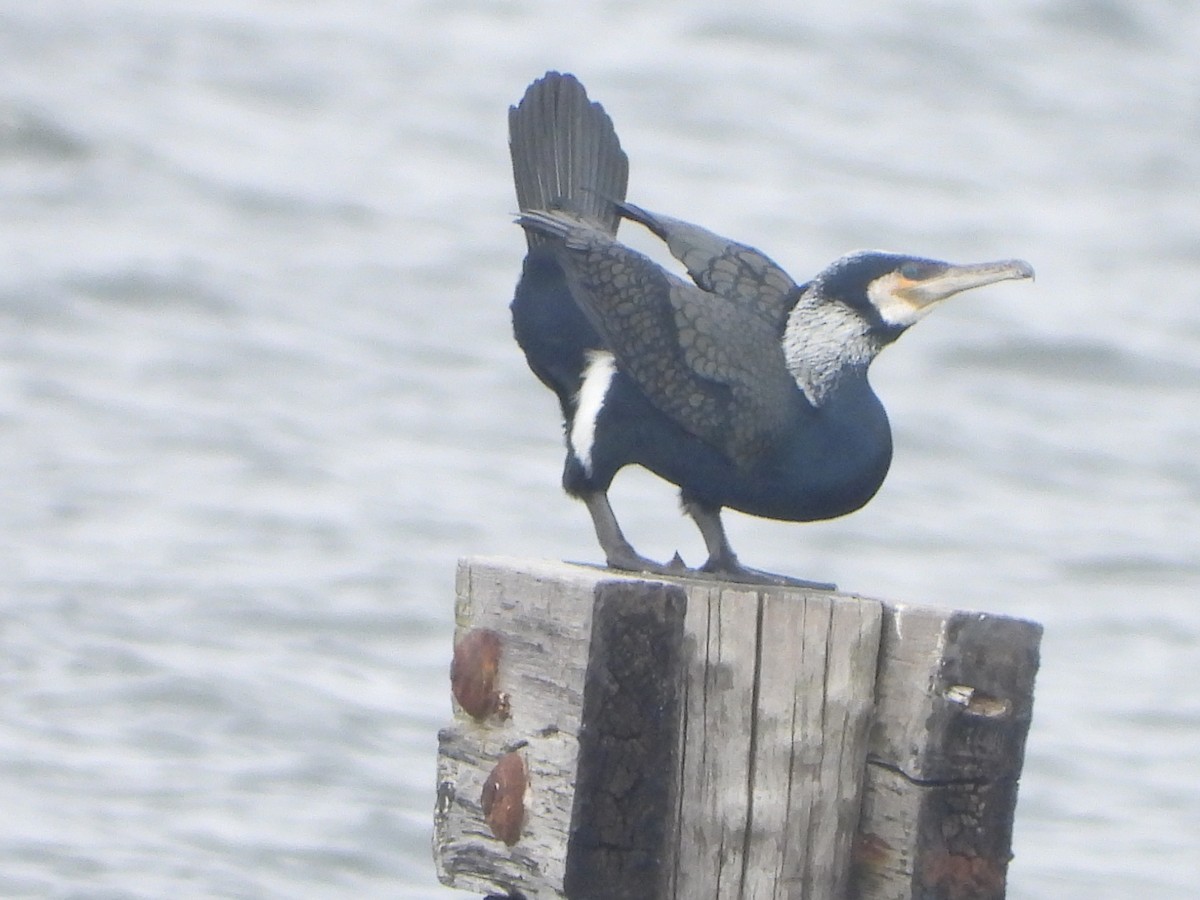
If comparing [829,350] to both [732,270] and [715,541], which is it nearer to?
[732,270]

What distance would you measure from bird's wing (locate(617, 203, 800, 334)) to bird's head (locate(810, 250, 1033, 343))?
17 cm

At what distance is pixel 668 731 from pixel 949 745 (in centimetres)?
42

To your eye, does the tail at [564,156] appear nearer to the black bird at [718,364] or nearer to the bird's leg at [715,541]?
the black bird at [718,364]

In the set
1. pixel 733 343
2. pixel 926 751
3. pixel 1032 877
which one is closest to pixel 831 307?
pixel 733 343

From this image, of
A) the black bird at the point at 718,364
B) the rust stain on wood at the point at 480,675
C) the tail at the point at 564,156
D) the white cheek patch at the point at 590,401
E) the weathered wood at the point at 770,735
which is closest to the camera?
the weathered wood at the point at 770,735

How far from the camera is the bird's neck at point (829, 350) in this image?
3627 millimetres

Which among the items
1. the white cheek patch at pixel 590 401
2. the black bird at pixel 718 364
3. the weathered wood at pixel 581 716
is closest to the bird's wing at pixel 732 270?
the black bird at pixel 718 364

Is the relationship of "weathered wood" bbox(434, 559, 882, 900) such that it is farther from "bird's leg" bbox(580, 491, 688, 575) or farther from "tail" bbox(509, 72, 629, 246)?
"tail" bbox(509, 72, 629, 246)

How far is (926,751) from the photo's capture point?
3.17 m

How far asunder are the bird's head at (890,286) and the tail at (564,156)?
1.95 ft

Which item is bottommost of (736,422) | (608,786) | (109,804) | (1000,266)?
(109,804)

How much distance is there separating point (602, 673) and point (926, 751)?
51 cm

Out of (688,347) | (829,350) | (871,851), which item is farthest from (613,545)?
(871,851)

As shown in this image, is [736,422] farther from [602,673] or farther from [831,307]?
[602,673]
